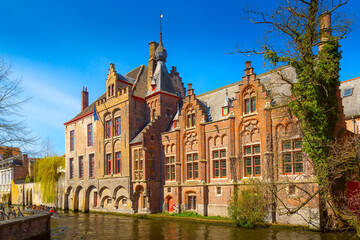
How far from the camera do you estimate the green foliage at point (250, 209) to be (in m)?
19.7

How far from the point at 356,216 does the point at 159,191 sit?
17407 millimetres

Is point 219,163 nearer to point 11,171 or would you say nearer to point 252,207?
point 252,207

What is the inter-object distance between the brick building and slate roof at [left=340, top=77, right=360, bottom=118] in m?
4.14

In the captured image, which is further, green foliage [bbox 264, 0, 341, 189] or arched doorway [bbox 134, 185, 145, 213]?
arched doorway [bbox 134, 185, 145, 213]

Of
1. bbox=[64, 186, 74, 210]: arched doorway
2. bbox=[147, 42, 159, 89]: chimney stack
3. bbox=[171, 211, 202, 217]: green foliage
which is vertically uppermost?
bbox=[147, 42, 159, 89]: chimney stack

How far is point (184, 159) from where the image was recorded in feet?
90.0

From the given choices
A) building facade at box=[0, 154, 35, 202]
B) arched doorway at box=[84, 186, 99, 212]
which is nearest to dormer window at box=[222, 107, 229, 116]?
arched doorway at box=[84, 186, 99, 212]

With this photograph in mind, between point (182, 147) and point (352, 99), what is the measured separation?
13853 millimetres

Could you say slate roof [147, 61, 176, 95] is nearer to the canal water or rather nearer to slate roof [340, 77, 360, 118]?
the canal water

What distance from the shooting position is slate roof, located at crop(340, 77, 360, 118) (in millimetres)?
23484

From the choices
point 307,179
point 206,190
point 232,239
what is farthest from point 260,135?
point 232,239

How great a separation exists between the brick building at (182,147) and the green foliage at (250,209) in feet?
3.22

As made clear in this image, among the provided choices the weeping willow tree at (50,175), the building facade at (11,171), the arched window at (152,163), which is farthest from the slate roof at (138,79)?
the building facade at (11,171)

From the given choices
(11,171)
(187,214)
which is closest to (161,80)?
(187,214)
